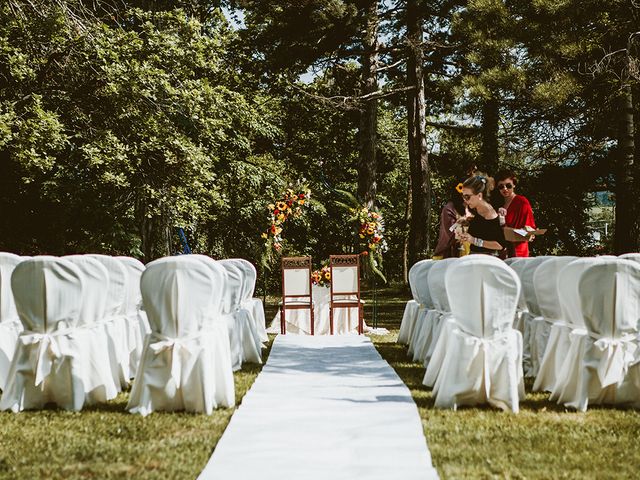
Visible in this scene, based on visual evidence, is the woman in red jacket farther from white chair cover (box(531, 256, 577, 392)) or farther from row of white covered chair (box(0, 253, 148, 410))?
row of white covered chair (box(0, 253, 148, 410))

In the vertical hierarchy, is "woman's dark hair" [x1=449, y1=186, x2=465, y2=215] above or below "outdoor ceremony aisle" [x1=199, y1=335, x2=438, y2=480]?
above

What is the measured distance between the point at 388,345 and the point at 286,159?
1964 cm

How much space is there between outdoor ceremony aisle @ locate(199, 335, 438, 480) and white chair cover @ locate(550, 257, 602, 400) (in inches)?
50.1

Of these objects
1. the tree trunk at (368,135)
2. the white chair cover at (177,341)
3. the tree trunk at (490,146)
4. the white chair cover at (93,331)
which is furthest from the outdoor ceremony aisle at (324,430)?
the tree trunk at (368,135)

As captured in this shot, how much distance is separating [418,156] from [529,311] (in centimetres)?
1202

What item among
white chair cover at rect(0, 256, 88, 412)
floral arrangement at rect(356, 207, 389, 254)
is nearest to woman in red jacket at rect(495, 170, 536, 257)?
floral arrangement at rect(356, 207, 389, 254)

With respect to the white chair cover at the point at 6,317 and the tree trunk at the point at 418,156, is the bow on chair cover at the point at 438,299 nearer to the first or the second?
the white chair cover at the point at 6,317

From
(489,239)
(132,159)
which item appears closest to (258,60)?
(132,159)

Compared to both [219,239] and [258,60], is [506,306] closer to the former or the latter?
[258,60]

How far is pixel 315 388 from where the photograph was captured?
293 inches

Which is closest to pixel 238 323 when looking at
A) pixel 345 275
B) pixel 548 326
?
pixel 548 326

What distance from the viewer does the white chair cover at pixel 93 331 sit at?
6371 mm

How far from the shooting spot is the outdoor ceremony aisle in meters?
4.36

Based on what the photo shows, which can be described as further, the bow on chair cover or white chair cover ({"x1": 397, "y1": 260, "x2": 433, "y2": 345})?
white chair cover ({"x1": 397, "y1": 260, "x2": 433, "y2": 345})
